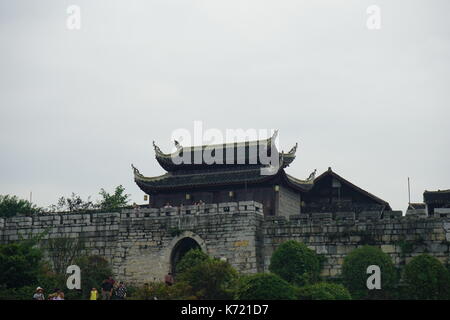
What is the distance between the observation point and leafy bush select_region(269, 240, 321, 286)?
95.0ft

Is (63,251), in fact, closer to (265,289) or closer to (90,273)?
(90,273)

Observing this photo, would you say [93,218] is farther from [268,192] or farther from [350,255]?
[350,255]

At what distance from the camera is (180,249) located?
33.0 m

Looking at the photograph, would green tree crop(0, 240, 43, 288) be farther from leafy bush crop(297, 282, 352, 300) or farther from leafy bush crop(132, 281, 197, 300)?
leafy bush crop(297, 282, 352, 300)

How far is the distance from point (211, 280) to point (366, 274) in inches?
259

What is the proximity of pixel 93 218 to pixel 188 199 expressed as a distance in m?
5.01

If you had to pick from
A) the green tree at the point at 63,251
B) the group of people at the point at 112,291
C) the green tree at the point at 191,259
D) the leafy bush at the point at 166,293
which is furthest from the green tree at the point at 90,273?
the leafy bush at the point at 166,293

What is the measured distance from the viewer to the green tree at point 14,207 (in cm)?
4272

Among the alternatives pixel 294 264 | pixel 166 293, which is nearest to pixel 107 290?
pixel 166 293

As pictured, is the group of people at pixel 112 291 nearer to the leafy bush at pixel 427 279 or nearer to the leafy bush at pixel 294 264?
the leafy bush at pixel 294 264
